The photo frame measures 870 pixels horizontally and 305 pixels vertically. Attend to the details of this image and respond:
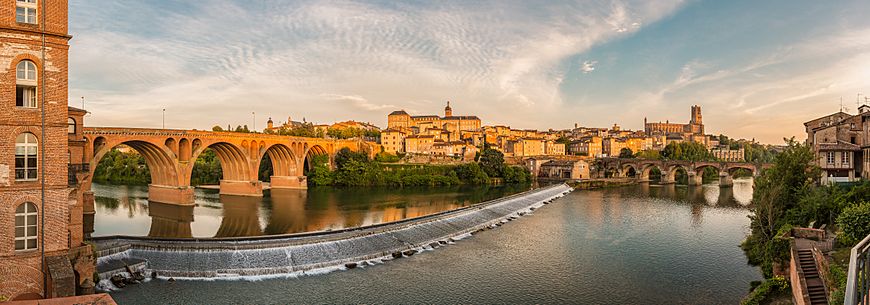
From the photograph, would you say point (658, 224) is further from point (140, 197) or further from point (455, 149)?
point (455, 149)

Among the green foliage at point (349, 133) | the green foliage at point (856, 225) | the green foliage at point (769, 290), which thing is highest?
the green foliage at point (349, 133)

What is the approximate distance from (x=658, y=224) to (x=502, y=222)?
987cm

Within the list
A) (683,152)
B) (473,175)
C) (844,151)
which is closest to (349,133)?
(473,175)

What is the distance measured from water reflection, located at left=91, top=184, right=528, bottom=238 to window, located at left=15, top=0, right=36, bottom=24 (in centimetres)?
1650

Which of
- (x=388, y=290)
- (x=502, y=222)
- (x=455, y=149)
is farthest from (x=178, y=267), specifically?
(x=455, y=149)

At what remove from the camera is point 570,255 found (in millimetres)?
22016

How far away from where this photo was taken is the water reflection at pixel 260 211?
27578mm

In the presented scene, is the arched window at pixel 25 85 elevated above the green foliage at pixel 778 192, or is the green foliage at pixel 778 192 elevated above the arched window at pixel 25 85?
the arched window at pixel 25 85

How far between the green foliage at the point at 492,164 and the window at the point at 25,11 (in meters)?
60.4

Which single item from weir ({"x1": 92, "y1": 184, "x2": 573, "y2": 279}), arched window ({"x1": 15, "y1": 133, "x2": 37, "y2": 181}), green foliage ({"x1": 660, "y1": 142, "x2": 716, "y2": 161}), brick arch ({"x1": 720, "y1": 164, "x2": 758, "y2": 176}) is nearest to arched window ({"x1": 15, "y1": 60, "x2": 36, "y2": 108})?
arched window ({"x1": 15, "y1": 133, "x2": 37, "y2": 181})

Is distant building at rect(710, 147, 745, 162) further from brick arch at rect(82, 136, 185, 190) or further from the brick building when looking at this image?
the brick building

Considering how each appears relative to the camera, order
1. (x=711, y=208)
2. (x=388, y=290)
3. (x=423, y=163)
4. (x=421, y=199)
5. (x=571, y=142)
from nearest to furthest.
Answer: (x=388, y=290)
(x=711, y=208)
(x=421, y=199)
(x=423, y=163)
(x=571, y=142)

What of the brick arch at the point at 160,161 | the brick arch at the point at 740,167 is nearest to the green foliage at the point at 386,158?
the brick arch at the point at 160,161

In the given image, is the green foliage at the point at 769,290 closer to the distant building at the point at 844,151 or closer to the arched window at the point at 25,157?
the distant building at the point at 844,151
